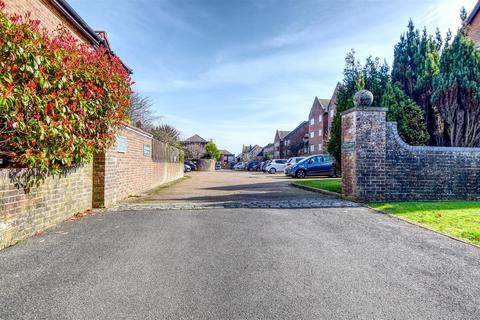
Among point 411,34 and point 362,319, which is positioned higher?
point 411,34

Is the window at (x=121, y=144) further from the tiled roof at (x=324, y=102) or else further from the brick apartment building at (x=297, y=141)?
the brick apartment building at (x=297, y=141)

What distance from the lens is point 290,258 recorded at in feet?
13.1

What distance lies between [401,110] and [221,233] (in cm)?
1022

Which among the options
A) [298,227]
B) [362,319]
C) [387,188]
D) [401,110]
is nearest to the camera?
[362,319]

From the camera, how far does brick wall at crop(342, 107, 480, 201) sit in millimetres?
8805

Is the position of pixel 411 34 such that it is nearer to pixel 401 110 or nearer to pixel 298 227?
pixel 401 110

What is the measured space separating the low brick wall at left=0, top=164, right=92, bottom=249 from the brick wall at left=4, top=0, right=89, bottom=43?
4291 millimetres

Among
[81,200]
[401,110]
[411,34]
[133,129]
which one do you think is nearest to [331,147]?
[401,110]

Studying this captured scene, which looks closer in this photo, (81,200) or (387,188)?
(81,200)

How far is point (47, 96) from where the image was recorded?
184 inches

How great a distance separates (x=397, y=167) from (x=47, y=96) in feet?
30.0

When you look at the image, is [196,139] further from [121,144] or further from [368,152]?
[368,152]

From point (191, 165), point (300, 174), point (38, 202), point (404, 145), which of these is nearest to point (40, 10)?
point (38, 202)

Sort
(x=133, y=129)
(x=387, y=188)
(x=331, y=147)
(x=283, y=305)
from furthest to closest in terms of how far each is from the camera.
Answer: (x=331, y=147)
(x=133, y=129)
(x=387, y=188)
(x=283, y=305)
